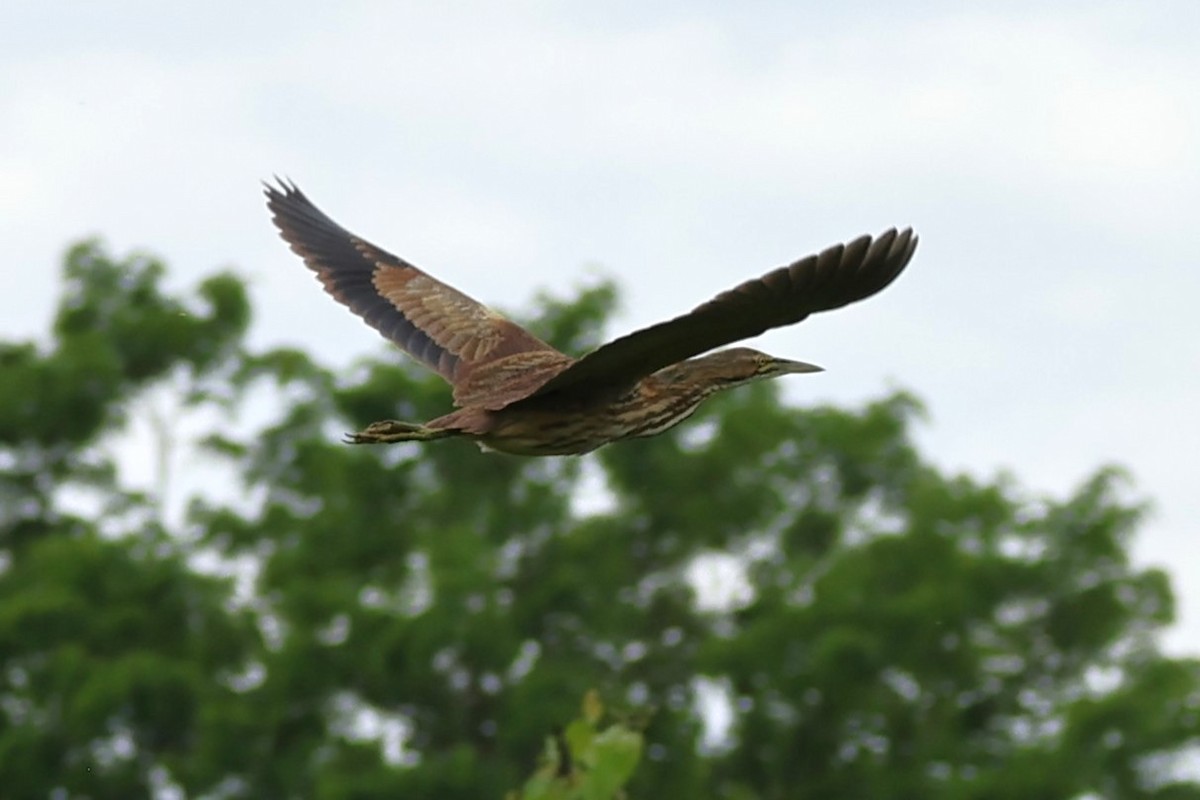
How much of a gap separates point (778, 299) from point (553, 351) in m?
1.73

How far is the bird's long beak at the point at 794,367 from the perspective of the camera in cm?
726

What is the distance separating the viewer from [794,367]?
287 inches

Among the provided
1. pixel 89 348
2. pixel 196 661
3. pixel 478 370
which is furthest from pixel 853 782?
pixel 478 370

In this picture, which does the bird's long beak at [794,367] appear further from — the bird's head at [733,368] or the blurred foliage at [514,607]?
the blurred foliage at [514,607]

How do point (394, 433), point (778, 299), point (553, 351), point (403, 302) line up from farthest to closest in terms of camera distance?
point (403, 302) → point (553, 351) → point (394, 433) → point (778, 299)

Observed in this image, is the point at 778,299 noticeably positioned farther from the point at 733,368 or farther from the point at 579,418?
the point at 733,368

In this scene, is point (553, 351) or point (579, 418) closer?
point (579, 418)

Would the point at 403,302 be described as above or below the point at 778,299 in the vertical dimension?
above

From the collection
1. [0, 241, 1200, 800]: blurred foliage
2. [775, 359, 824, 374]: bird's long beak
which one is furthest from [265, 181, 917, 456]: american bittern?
[0, 241, 1200, 800]: blurred foliage

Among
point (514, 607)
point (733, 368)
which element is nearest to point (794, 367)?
point (733, 368)

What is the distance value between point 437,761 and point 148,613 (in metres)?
4.36

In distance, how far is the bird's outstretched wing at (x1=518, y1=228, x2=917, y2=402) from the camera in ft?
19.6

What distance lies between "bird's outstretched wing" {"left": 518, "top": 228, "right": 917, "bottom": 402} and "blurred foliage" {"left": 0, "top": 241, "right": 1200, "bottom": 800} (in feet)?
60.5

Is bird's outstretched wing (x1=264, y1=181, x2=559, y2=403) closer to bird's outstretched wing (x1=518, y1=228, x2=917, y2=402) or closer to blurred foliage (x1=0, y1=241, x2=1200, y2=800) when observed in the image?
bird's outstretched wing (x1=518, y1=228, x2=917, y2=402)
